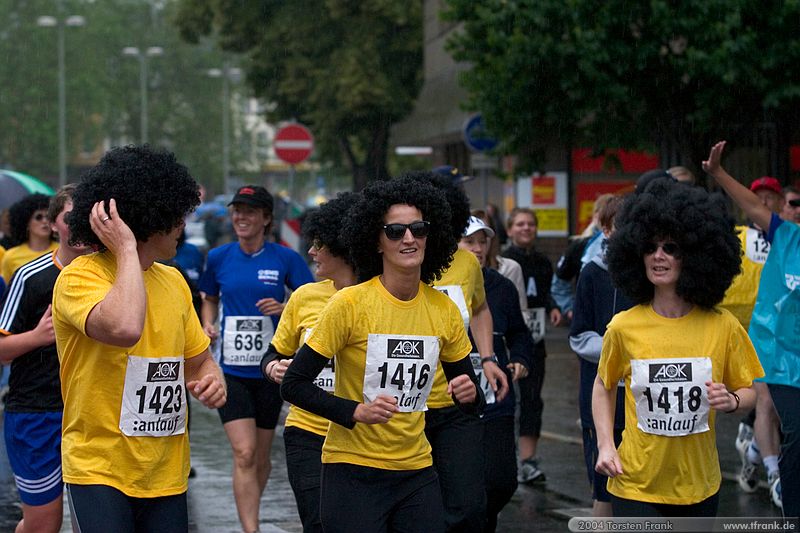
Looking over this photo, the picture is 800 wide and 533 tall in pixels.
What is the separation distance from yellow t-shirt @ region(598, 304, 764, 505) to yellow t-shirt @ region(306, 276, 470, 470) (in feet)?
2.33

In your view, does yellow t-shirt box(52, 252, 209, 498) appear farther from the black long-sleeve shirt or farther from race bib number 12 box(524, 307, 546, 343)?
race bib number 12 box(524, 307, 546, 343)

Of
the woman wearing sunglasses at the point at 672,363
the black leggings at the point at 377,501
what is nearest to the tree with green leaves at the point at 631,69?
the woman wearing sunglasses at the point at 672,363

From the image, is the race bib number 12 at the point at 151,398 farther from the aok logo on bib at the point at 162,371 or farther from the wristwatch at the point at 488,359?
the wristwatch at the point at 488,359

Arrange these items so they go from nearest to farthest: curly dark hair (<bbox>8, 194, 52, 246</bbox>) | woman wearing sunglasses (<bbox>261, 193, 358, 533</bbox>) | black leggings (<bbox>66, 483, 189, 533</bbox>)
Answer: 1. black leggings (<bbox>66, 483, 189, 533</bbox>)
2. woman wearing sunglasses (<bbox>261, 193, 358, 533</bbox>)
3. curly dark hair (<bbox>8, 194, 52, 246</bbox>)

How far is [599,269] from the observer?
23.9ft

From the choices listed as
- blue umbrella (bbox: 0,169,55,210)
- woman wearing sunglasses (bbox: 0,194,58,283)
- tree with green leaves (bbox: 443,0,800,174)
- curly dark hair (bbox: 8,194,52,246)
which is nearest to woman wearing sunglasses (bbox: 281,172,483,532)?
woman wearing sunglasses (bbox: 0,194,58,283)

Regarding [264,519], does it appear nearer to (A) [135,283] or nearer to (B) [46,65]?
(A) [135,283]

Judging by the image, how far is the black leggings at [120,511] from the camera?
4.85 metres

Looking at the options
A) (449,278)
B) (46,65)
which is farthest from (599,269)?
(46,65)

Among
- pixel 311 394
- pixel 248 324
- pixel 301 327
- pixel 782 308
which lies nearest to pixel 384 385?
pixel 311 394

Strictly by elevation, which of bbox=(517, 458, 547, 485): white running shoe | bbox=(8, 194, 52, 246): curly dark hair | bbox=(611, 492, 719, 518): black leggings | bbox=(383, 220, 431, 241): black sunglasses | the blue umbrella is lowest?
bbox=(517, 458, 547, 485): white running shoe

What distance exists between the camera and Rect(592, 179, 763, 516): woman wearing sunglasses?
17.8 ft

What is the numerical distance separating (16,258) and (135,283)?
25.4 feet

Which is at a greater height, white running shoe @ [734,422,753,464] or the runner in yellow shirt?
the runner in yellow shirt
